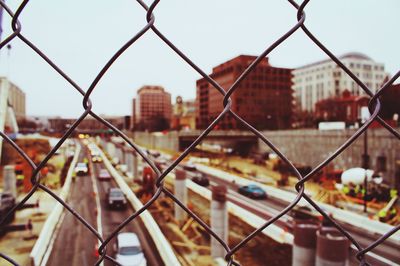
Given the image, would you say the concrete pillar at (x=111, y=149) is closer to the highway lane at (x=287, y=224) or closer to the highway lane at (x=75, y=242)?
the highway lane at (x=75, y=242)

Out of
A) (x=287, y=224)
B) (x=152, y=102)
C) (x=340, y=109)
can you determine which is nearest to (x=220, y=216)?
(x=287, y=224)

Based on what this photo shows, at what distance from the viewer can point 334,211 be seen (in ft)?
62.2

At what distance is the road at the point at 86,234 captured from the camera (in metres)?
13.4

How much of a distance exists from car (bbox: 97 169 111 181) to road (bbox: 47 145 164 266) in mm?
3040

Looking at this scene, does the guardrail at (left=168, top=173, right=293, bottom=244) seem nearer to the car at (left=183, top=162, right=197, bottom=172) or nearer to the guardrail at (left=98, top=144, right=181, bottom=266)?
the guardrail at (left=98, top=144, right=181, bottom=266)

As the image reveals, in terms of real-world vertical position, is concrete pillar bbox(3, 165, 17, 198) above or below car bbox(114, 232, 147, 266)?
above

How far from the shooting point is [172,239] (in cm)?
1477

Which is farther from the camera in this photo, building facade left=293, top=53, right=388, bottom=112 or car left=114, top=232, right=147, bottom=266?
building facade left=293, top=53, right=388, bottom=112

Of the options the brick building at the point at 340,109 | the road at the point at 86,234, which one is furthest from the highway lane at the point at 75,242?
the brick building at the point at 340,109

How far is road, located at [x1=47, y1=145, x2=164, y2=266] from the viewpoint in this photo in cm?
1341

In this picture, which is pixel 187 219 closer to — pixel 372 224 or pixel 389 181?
pixel 372 224

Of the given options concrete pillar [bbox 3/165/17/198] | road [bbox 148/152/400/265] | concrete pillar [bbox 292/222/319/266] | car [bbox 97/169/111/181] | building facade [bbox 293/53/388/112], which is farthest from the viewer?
building facade [bbox 293/53/388/112]

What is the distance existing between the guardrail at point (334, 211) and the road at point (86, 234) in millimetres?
9087

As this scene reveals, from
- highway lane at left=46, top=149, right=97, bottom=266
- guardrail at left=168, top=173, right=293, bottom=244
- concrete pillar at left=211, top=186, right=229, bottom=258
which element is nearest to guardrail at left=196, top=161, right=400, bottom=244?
guardrail at left=168, top=173, right=293, bottom=244
